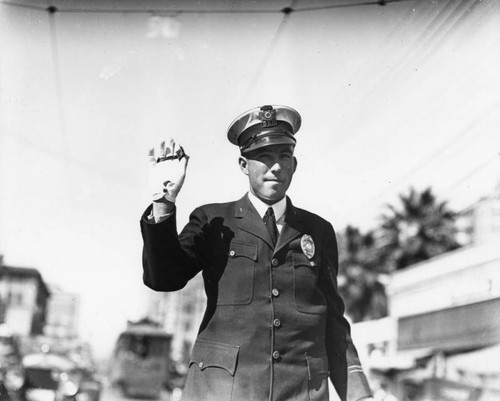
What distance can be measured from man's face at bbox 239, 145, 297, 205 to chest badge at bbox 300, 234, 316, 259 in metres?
0.17

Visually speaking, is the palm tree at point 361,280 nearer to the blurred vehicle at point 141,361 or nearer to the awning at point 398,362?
the blurred vehicle at point 141,361

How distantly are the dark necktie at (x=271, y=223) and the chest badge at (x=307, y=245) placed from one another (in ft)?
0.33

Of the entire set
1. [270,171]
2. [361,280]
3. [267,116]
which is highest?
[361,280]

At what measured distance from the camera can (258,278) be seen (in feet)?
8.35

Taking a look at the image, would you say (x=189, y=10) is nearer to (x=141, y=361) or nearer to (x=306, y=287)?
(x=306, y=287)

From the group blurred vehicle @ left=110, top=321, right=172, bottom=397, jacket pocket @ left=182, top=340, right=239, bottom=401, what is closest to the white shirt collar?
jacket pocket @ left=182, top=340, right=239, bottom=401

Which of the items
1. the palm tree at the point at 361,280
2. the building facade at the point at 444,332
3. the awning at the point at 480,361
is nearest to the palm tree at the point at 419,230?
the palm tree at the point at 361,280

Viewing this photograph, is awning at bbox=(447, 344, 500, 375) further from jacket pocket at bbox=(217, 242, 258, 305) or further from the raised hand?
the raised hand

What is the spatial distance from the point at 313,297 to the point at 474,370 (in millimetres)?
10877

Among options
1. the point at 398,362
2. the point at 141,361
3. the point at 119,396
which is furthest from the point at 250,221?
the point at 141,361

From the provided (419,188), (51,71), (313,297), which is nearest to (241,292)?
(313,297)

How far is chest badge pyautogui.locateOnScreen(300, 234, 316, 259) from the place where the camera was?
2641mm

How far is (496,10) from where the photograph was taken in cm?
430

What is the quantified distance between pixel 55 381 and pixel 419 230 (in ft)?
69.8
